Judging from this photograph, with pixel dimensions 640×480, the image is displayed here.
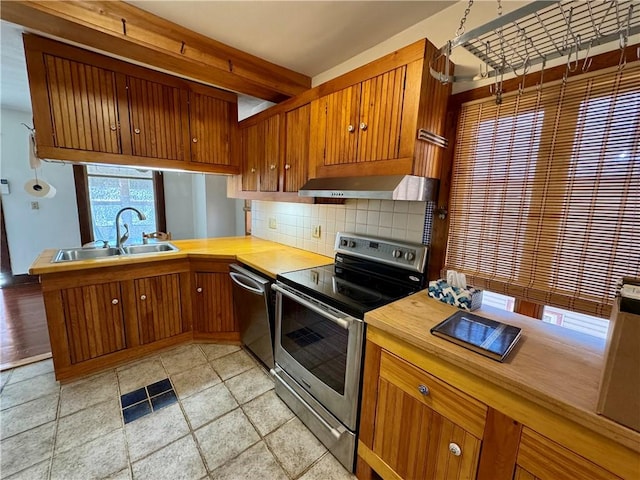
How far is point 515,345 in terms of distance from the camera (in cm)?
100

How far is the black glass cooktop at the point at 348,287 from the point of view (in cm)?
133

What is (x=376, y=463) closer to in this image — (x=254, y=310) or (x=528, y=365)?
(x=528, y=365)

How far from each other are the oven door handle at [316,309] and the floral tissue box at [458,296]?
20.1 inches

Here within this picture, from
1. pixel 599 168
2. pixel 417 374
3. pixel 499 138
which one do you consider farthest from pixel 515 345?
pixel 499 138

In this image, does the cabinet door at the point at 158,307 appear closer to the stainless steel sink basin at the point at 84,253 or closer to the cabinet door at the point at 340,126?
the stainless steel sink basin at the point at 84,253

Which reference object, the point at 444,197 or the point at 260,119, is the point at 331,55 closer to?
the point at 260,119

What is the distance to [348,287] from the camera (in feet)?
5.13

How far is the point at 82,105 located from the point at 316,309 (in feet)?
7.33

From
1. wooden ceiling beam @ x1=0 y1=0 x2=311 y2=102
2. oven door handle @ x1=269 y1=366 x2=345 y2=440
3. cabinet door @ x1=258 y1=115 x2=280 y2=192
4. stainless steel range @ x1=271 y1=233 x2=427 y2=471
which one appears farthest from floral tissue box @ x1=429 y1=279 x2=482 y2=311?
wooden ceiling beam @ x1=0 y1=0 x2=311 y2=102

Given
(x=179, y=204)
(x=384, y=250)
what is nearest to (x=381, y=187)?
(x=384, y=250)

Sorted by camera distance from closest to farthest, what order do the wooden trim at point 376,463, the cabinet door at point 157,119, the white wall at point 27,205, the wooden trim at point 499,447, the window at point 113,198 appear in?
the wooden trim at point 499,447 < the wooden trim at point 376,463 < the cabinet door at point 157,119 < the white wall at point 27,205 < the window at point 113,198

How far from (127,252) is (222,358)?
1.33 m

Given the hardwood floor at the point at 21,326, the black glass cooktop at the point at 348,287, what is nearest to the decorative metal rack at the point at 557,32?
the black glass cooktop at the point at 348,287

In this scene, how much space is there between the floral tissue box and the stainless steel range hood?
487 millimetres
